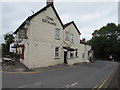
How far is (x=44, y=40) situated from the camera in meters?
16.8

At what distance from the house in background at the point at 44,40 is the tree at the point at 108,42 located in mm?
28960

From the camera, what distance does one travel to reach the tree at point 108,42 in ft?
151

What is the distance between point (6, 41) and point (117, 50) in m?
40.7

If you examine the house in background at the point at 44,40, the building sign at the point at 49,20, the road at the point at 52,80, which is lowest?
the road at the point at 52,80

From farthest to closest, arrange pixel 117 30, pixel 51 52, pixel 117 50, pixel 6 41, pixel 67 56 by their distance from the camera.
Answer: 1. pixel 117 30
2. pixel 117 50
3. pixel 6 41
4. pixel 67 56
5. pixel 51 52

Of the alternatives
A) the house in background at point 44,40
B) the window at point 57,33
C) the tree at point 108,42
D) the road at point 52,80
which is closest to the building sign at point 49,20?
the house in background at point 44,40

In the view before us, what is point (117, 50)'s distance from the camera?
45.3 meters

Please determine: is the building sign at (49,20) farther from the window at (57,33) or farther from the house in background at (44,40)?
the window at (57,33)

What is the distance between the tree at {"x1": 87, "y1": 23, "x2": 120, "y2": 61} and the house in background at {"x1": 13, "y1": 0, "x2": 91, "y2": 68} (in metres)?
29.0

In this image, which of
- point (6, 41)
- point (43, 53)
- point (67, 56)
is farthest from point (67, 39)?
point (6, 41)

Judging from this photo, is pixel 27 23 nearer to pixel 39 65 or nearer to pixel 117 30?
pixel 39 65

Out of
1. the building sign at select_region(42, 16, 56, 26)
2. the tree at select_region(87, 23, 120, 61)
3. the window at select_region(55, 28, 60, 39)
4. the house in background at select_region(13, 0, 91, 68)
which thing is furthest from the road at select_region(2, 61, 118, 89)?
the tree at select_region(87, 23, 120, 61)

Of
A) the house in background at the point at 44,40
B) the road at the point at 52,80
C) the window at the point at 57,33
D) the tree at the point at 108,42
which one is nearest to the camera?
the road at the point at 52,80

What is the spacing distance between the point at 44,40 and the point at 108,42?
37.3m
